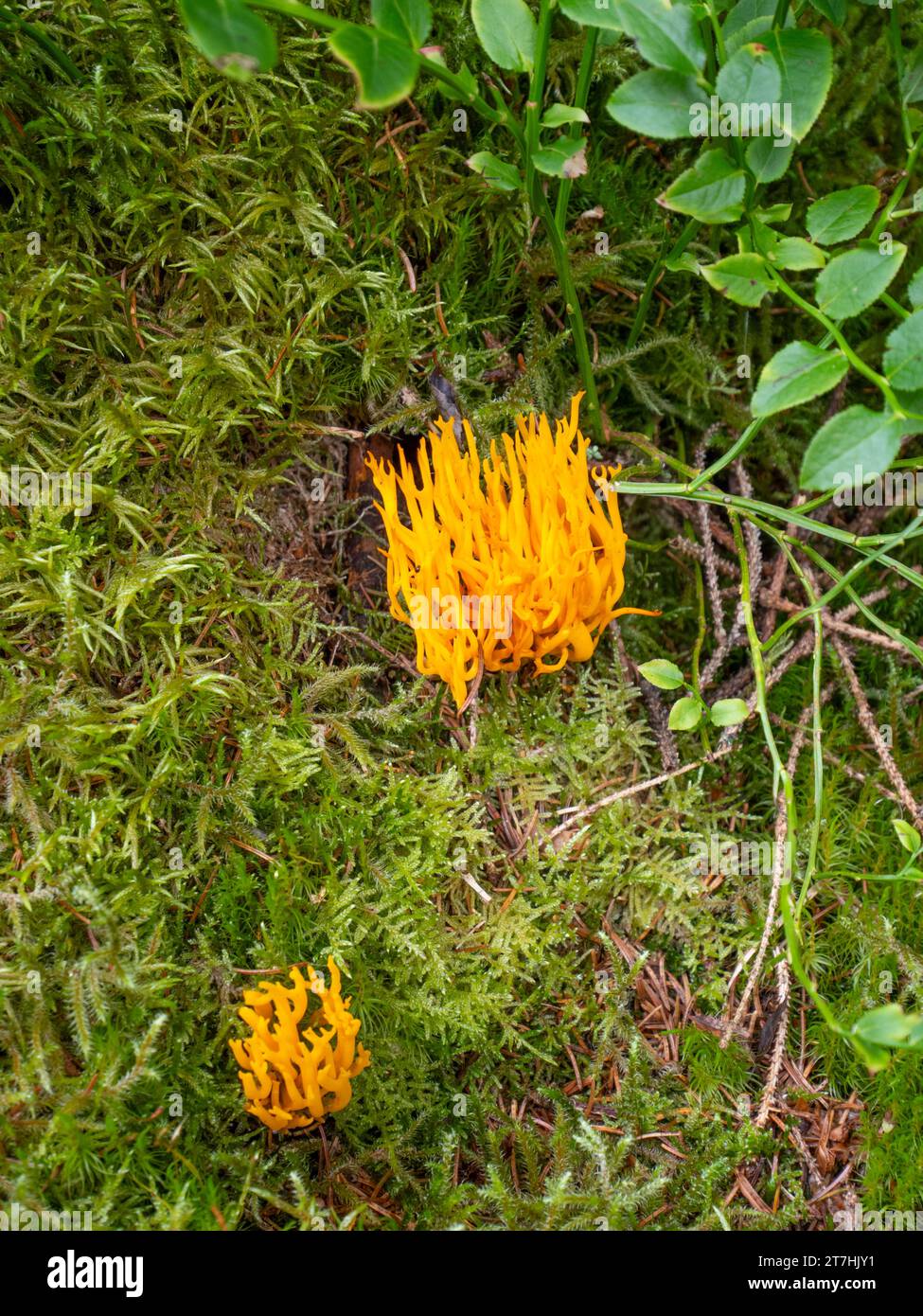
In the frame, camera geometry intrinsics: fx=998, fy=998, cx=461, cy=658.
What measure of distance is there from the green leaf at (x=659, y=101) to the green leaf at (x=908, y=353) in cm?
47

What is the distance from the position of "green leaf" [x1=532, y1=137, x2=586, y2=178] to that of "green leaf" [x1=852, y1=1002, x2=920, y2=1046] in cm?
149

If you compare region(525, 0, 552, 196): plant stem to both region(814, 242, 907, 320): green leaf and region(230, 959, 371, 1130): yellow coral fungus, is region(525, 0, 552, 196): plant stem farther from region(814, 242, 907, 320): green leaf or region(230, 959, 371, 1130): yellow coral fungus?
region(230, 959, 371, 1130): yellow coral fungus

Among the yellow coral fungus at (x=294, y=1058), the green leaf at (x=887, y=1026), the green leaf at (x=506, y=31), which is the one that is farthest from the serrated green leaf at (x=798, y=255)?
the yellow coral fungus at (x=294, y=1058)

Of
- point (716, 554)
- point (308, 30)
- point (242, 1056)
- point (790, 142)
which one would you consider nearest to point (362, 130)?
point (308, 30)

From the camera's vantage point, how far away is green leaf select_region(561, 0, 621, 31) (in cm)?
158

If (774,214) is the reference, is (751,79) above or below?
above

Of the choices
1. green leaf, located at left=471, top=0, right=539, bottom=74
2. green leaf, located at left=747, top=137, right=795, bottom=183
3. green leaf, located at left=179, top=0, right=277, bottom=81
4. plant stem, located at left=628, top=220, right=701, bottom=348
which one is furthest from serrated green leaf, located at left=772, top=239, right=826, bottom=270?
green leaf, located at left=179, top=0, right=277, bottom=81

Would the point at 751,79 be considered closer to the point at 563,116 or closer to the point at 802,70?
the point at 802,70

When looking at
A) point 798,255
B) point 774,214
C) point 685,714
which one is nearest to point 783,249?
point 798,255

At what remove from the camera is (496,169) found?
1890mm

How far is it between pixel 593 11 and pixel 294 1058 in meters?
A: 1.79

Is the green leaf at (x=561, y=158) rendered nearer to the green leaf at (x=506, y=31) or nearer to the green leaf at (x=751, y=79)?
the green leaf at (x=506, y=31)

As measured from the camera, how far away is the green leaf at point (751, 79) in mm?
1526
